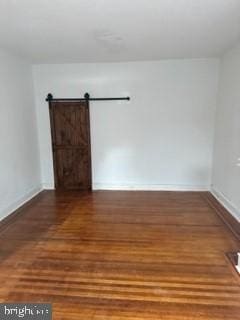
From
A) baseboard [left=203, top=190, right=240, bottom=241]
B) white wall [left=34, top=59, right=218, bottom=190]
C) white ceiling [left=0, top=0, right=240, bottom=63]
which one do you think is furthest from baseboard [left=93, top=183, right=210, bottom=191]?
white ceiling [left=0, top=0, right=240, bottom=63]

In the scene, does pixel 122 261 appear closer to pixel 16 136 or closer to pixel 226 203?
pixel 226 203

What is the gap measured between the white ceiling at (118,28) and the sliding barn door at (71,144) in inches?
38.8

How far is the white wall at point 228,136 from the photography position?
334cm

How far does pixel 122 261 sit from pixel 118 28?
8.14 ft

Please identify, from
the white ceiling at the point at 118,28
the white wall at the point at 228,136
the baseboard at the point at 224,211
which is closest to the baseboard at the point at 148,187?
the baseboard at the point at 224,211

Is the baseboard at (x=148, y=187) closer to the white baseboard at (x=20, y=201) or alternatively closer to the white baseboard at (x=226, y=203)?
the white baseboard at (x=226, y=203)

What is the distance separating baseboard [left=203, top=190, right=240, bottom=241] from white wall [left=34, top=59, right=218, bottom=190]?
406mm

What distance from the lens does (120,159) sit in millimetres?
4625

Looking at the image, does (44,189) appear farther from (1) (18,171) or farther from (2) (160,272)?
(2) (160,272)

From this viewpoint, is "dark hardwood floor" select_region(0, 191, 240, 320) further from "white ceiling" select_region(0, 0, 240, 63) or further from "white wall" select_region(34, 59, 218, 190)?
"white ceiling" select_region(0, 0, 240, 63)

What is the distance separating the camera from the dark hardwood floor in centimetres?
185

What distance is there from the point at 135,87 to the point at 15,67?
6.78ft

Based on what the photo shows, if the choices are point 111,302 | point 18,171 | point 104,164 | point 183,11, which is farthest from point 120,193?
point 183,11

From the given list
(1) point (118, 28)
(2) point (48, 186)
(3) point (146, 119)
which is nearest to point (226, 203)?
(3) point (146, 119)
